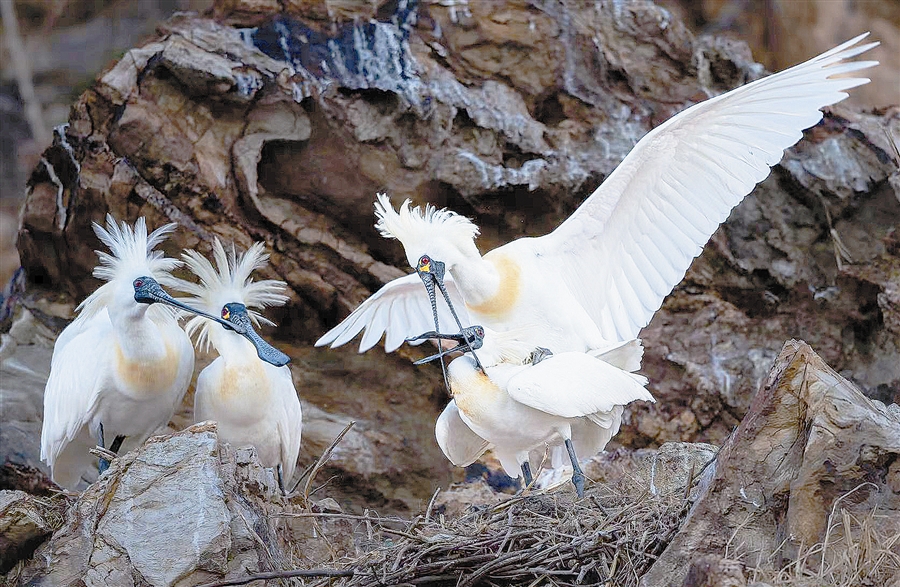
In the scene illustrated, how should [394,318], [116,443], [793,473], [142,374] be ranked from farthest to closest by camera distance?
1. [394,318]
2. [116,443]
3. [142,374]
4. [793,473]

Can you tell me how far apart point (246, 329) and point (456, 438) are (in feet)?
5.28

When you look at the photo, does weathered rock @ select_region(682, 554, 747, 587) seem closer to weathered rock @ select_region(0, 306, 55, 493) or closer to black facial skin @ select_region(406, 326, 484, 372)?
black facial skin @ select_region(406, 326, 484, 372)

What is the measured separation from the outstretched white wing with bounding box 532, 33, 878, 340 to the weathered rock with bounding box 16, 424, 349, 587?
296 centimetres

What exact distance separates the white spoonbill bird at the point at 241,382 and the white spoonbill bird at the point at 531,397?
1.26 meters

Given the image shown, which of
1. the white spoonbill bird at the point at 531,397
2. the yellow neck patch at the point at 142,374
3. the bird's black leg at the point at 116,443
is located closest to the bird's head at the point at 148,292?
the yellow neck patch at the point at 142,374

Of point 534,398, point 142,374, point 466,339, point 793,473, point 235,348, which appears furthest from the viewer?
point 235,348

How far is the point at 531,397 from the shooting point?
646cm

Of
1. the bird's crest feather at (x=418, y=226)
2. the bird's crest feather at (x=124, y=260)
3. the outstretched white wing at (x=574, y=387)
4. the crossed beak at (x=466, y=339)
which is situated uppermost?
the bird's crest feather at (x=418, y=226)

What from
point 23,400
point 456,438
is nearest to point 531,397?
point 456,438

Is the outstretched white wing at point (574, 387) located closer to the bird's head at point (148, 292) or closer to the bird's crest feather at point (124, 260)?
the bird's head at point (148, 292)

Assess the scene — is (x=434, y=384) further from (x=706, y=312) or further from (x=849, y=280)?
(x=849, y=280)

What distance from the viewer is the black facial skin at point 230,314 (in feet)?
25.0

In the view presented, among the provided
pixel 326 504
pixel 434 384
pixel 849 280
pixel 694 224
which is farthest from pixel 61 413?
pixel 849 280

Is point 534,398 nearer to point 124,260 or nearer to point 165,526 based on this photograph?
point 165,526
